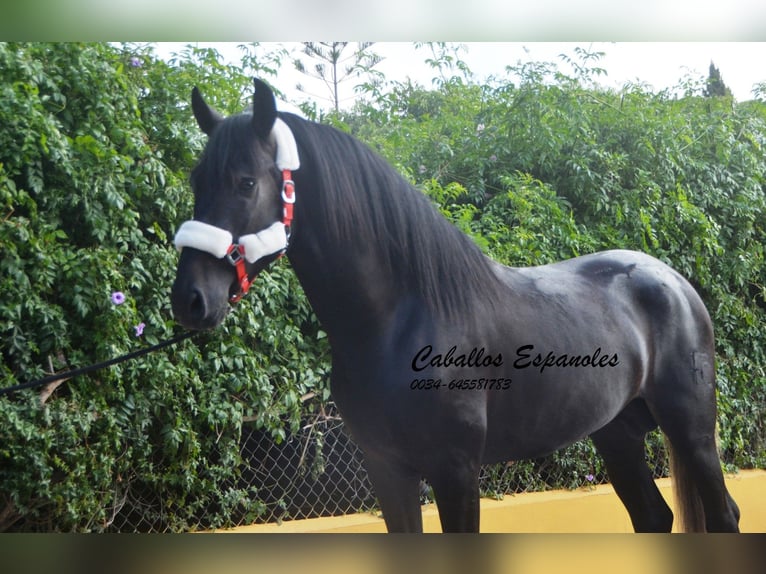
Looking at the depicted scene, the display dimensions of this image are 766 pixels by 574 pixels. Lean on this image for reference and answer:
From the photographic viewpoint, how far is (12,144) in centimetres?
257

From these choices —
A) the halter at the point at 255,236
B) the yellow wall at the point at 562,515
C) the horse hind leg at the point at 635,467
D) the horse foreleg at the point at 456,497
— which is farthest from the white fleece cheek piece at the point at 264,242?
the horse hind leg at the point at 635,467

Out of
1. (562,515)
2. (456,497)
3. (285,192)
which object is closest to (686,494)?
(562,515)

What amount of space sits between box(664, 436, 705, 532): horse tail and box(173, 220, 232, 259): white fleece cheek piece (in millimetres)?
1539

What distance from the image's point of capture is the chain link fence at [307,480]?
2.57 meters

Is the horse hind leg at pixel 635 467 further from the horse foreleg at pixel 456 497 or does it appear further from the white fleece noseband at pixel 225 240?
the white fleece noseband at pixel 225 240

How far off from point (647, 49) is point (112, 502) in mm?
2477

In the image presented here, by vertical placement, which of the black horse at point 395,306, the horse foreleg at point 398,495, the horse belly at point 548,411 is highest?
the black horse at point 395,306

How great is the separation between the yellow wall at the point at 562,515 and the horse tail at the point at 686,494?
6cm

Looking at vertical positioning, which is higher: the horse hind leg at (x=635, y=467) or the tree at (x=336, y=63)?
the tree at (x=336, y=63)

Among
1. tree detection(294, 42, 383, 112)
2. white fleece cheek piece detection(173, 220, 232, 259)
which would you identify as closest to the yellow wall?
white fleece cheek piece detection(173, 220, 232, 259)

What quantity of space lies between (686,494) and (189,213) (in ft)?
6.18

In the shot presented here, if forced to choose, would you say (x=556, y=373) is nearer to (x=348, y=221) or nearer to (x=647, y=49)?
(x=348, y=221)

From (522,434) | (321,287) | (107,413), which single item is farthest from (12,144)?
(522,434)

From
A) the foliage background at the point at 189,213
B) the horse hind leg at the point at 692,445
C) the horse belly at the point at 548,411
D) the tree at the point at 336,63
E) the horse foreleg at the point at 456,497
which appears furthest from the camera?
the tree at the point at 336,63
